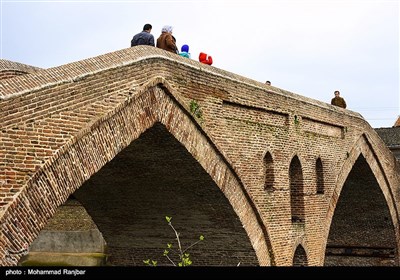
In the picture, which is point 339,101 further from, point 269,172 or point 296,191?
point 269,172

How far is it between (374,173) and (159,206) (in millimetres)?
7430

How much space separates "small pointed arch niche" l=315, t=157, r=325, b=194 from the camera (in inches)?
481

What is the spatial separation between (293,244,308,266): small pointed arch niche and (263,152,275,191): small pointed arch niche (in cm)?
180

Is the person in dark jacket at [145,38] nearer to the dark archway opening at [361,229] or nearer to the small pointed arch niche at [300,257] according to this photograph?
the small pointed arch niche at [300,257]

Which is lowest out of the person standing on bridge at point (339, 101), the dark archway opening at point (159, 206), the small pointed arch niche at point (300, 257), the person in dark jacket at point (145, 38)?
the small pointed arch niche at point (300, 257)

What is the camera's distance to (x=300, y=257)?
11398mm

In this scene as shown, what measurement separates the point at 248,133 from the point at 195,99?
167cm

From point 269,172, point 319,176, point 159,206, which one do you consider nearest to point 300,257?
point 319,176

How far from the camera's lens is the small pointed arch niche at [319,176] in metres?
12.2

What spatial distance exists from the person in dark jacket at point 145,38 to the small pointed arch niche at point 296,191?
4257mm

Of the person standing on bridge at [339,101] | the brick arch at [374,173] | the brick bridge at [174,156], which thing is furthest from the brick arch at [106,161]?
the person standing on bridge at [339,101]
